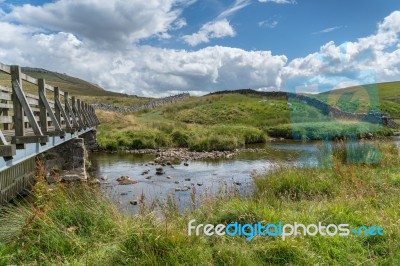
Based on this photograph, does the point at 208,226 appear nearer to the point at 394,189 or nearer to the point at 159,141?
the point at 394,189

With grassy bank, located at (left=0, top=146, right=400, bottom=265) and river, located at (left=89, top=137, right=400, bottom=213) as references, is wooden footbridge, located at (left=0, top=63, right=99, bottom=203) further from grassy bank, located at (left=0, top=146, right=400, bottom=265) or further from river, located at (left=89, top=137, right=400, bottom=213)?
river, located at (left=89, top=137, right=400, bottom=213)

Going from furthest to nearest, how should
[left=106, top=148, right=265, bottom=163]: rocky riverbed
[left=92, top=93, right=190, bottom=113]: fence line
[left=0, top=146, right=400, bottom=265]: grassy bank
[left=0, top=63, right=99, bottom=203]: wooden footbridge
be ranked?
1. [left=92, top=93, right=190, bottom=113]: fence line
2. [left=106, top=148, right=265, bottom=163]: rocky riverbed
3. [left=0, top=63, right=99, bottom=203]: wooden footbridge
4. [left=0, top=146, right=400, bottom=265]: grassy bank

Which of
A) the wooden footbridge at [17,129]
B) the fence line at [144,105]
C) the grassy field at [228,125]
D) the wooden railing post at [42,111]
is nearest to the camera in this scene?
the wooden footbridge at [17,129]

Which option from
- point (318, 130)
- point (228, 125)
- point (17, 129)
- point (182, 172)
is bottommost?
point (182, 172)

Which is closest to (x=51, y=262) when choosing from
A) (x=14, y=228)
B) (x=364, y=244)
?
(x=14, y=228)

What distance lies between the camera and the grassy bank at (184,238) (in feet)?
19.4

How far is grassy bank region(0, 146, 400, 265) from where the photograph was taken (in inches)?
233

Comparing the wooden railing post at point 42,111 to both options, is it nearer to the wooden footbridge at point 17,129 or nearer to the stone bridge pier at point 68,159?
the wooden footbridge at point 17,129

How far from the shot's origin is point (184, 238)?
6.11m

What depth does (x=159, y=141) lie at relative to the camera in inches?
1465

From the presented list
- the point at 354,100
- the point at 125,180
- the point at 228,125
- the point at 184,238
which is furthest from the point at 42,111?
the point at 354,100

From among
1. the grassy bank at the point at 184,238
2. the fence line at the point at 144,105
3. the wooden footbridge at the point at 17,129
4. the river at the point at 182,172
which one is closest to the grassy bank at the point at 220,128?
the river at the point at 182,172

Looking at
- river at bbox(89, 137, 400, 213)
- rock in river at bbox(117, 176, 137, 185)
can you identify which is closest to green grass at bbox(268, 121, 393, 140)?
river at bbox(89, 137, 400, 213)

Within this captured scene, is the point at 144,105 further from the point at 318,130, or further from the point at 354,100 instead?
the point at 318,130
